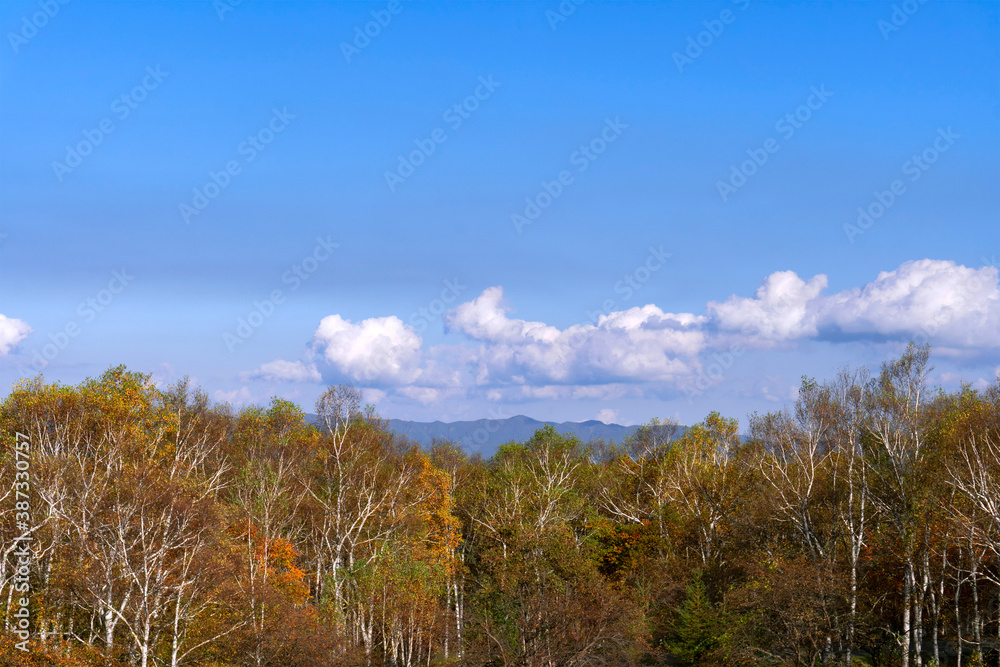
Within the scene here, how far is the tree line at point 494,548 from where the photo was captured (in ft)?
134

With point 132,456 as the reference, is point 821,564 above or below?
below

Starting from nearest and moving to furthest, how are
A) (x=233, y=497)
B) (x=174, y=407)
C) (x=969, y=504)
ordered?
(x=969, y=504) → (x=233, y=497) → (x=174, y=407)

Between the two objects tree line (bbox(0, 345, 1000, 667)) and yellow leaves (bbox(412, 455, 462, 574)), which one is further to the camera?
yellow leaves (bbox(412, 455, 462, 574))

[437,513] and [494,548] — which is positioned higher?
[437,513]

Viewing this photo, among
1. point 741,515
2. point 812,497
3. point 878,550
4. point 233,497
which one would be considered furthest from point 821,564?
point 233,497

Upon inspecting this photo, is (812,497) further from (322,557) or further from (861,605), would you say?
(322,557)

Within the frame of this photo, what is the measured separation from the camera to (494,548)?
6744 centimetres

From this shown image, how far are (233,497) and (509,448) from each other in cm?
4923

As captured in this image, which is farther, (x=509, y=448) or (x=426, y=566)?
(x=509, y=448)

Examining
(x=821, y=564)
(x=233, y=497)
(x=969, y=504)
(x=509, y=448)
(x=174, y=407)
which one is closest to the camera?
(x=969, y=504)

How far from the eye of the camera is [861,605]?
5078 cm

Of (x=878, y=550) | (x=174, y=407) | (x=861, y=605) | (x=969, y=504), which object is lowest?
(x=861, y=605)

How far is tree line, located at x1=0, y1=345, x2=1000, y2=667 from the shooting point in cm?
4075

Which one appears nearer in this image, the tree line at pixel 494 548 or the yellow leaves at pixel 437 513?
the tree line at pixel 494 548
